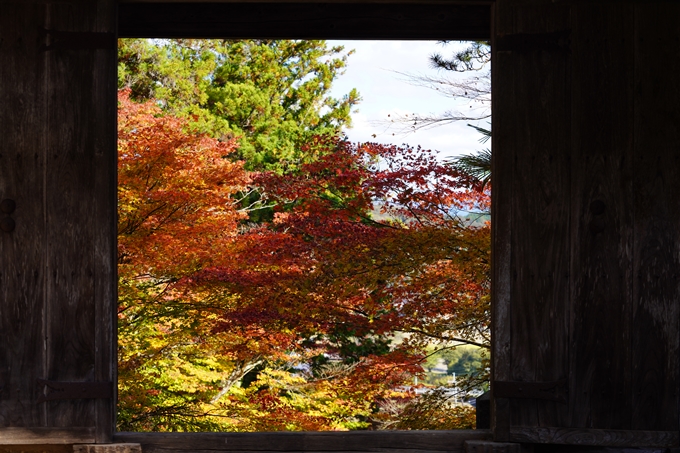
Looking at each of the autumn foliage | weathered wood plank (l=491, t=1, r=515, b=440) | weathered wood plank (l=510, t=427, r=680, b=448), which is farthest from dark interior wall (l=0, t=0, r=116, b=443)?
the autumn foliage

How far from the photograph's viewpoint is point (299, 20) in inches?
139

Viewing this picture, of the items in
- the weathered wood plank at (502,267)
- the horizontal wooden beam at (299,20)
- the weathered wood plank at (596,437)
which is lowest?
the weathered wood plank at (596,437)

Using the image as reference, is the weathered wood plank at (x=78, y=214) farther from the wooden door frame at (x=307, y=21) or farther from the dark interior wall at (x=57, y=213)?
the wooden door frame at (x=307, y=21)

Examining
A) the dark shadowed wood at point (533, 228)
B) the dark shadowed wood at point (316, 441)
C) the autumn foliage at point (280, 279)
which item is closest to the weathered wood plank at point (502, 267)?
the dark shadowed wood at point (533, 228)

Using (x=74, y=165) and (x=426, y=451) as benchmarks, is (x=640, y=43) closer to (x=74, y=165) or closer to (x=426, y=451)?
(x=426, y=451)

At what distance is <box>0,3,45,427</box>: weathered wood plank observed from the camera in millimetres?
2783

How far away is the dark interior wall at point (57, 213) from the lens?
110 inches

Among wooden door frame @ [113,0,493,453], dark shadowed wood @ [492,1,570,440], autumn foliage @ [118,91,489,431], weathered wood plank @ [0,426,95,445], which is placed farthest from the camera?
autumn foliage @ [118,91,489,431]

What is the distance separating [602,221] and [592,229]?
0.05 meters

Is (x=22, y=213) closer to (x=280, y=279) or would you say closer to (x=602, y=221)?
(x=602, y=221)

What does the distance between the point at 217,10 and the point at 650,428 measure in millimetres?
2700

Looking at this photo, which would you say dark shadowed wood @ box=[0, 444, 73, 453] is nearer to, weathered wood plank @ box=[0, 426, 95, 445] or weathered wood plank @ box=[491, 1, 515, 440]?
weathered wood plank @ box=[0, 426, 95, 445]

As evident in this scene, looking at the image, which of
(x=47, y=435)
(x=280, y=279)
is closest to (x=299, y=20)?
(x=47, y=435)

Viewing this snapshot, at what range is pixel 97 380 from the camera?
2.79 m
